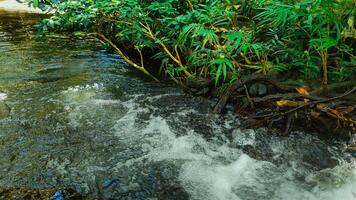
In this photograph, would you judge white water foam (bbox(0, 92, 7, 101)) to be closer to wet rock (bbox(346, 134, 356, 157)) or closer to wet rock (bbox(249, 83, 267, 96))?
wet rock (bbox(249, 83, 267, 96))

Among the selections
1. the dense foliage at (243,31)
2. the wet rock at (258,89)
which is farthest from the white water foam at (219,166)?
the dense foliage at (243,31)

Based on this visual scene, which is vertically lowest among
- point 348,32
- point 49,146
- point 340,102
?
point 49,146

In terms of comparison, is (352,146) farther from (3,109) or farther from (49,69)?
(49,69)

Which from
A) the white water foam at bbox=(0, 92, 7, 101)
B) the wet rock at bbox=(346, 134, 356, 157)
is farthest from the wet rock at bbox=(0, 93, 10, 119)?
the wet rock at bbox=(346, 134, 356, 157)

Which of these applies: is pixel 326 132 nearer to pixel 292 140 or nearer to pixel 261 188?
pixel 292 140

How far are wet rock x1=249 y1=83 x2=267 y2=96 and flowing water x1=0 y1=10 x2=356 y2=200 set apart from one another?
458mm

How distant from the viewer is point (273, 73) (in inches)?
173

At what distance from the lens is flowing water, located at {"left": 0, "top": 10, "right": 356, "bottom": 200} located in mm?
3080

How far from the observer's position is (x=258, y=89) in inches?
173

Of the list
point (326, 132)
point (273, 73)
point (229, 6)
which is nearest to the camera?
point (326, 132)

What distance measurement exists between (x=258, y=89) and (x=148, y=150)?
5.76 ft

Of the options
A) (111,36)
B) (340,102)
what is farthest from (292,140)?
(111,36)

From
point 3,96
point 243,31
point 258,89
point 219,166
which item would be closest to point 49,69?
point 3,96

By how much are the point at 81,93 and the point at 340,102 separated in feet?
12.6
